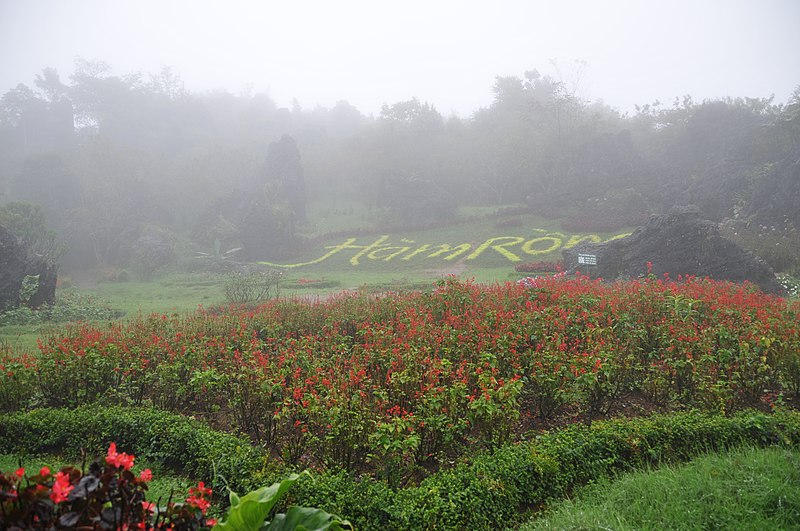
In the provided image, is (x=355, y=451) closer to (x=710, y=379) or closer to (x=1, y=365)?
(x=710, y=379)

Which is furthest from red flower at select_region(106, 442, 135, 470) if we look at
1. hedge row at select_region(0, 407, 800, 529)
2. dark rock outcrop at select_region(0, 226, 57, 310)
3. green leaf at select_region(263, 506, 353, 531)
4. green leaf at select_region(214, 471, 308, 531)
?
dark rock outcrop at select_region(0, 226, 57, 310)

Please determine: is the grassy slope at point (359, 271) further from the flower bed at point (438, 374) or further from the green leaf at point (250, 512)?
the green leaf at point (250, 512)

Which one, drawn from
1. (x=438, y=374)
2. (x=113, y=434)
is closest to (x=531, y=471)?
(x=438, y=374)

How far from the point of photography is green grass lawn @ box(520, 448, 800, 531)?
Answer: 8.94 ft

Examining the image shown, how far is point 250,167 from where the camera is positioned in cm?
3928

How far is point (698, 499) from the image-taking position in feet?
9.51

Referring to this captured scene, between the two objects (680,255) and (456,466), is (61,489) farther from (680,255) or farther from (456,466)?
(680,255)

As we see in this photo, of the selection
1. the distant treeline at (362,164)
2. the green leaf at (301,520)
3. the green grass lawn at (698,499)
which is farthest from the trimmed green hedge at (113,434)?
the distant treeline at (362,164)

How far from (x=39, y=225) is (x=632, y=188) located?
112 feet

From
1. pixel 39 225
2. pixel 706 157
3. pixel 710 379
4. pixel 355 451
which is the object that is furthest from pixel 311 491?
pixel 706 157

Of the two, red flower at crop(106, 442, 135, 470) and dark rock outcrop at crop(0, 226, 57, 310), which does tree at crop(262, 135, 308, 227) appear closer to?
dark rock outcrop at crop(0, 226, 57, 310)

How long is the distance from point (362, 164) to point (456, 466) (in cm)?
3702

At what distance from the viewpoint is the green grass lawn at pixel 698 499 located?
2725 mm

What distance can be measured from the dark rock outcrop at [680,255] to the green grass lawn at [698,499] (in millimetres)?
9600
